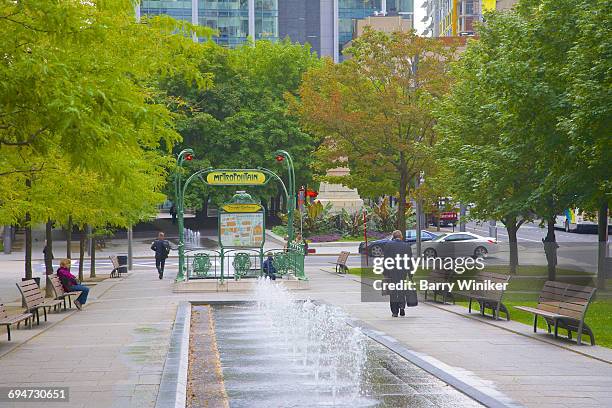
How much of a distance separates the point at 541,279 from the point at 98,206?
14.3m

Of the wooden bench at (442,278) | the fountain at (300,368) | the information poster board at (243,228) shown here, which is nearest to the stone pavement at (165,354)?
the fountain at (300,368)

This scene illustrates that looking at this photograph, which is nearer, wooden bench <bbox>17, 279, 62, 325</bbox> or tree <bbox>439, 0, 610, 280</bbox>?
wooden bench <bbox>17, 279, 62, 325</bbox>

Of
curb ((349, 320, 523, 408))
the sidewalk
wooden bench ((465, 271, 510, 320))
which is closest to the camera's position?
curb ((349, 320, 523, 408))

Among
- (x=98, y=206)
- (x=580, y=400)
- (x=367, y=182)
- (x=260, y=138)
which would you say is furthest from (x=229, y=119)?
(x=580, y=400)

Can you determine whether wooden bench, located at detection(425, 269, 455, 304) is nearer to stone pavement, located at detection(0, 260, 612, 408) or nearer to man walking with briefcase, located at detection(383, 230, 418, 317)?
stone pavement, located at detection(0, 260, 612, 408)

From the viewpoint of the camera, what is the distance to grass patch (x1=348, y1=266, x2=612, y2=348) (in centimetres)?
1988

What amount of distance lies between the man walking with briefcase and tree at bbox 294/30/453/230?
649 inches

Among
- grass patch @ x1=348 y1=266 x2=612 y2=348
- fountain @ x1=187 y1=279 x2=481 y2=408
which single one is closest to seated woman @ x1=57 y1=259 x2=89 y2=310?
fountain @ x1=187 y1=279 x2=481 y2=408

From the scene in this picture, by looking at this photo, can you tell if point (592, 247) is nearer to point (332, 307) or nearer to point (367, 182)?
point (332, 307)

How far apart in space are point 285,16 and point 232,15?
Result: 392 inches

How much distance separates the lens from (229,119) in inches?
2815

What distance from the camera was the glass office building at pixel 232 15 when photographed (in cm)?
13550

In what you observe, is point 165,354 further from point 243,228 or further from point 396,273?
point 243,228

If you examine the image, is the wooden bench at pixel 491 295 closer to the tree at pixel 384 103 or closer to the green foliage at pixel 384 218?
the tree at pixel 384 103
